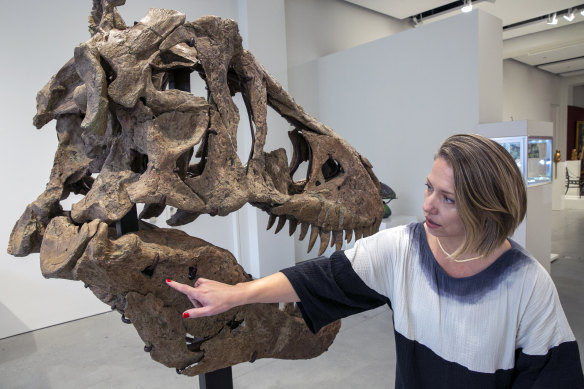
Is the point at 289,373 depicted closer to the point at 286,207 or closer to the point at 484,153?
the point at 286,207

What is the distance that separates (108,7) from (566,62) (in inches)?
512

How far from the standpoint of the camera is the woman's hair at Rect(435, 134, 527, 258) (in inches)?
48.1

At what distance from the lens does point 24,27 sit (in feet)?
14.0

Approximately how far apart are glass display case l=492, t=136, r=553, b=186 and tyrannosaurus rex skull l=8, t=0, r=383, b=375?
11.0 feet

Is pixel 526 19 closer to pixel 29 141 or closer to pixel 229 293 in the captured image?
pixel 29 141

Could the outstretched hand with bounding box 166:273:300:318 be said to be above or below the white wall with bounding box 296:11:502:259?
below

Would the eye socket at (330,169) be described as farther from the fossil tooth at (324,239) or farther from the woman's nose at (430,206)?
the woman's nose at (430,206)

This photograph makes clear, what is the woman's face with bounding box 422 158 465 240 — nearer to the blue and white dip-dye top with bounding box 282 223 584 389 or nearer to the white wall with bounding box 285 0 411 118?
the blue and white dip-dye top with bounding box 282 223 584 389

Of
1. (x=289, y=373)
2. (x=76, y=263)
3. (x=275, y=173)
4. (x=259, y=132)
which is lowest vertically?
(x=289, y=373)

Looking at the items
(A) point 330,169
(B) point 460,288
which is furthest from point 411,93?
(B) point 460,288

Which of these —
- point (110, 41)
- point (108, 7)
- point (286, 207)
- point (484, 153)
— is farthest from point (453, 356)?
point (108, 7)

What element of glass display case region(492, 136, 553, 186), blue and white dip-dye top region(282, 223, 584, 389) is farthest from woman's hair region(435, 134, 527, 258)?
glass display case region(492, 136, 553, 186)

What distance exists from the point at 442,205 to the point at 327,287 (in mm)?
512

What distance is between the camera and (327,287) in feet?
5.14
